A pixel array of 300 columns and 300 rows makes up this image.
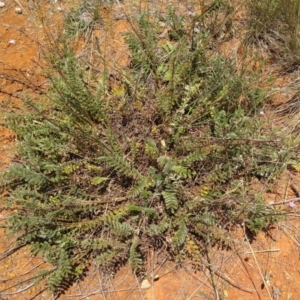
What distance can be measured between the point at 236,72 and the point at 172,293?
137cm

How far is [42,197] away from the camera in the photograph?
7.82ft

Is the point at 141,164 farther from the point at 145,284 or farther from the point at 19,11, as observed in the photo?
the point at 19,11

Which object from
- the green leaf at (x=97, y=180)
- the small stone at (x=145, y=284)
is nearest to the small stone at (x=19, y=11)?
the green leaf at (x=97, y=180)

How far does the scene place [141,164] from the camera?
2547mm

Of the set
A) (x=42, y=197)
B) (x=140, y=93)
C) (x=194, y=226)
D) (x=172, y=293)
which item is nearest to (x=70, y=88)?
(x=140, y=93)

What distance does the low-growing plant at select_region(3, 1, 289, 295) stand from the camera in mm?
2309

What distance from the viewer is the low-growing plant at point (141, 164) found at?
231 centimetres

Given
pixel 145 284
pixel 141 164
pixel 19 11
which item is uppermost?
pixel 19 11

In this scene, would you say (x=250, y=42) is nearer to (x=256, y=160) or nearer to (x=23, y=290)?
(x=256, y=160)

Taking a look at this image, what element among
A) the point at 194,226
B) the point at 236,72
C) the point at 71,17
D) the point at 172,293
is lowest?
the point at 172,293

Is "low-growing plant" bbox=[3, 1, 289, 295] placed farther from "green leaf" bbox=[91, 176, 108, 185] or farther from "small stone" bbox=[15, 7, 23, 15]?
"small stone" bbox=[15, 7, 23, 15]

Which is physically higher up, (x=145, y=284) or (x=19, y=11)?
(x=19, y=11)

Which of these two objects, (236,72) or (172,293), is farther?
(236,72)

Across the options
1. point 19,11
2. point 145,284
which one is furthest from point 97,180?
point 19,11
